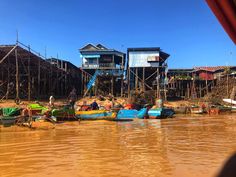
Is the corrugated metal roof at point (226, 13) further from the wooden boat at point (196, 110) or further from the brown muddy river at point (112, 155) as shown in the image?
the wooden boat at point (196, 110)

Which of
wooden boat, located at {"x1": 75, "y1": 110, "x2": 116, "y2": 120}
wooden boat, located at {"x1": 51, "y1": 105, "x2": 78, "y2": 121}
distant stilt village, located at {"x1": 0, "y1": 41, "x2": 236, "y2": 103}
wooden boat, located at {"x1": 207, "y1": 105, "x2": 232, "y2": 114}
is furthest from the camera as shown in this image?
distant stilt village, located at {"x1": 0, "y1": 41, "x2": 236, "y2": 103}

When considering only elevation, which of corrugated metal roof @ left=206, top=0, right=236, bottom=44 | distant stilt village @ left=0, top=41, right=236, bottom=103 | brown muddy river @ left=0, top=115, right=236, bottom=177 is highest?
distant stilt village @ left=0, top=41, right=236, bottom=103

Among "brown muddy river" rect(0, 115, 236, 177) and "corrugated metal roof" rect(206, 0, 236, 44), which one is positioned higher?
"corrugated metal roof" rect(206, 0, 236, 44)

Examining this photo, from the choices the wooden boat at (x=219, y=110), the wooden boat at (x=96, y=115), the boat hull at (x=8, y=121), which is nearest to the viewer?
the boat hull at (x=8, y=121)

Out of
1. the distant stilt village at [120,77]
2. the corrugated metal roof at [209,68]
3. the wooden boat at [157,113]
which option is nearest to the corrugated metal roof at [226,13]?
the wooden boat at [157,113]

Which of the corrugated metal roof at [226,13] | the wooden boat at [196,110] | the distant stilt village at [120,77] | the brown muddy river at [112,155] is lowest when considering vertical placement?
the brown muddy river at [112,155]

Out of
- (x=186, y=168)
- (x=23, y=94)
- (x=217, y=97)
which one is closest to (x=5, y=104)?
(x=23, y=94)

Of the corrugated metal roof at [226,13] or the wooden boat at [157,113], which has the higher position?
the corrugated metal roof at [226,13]

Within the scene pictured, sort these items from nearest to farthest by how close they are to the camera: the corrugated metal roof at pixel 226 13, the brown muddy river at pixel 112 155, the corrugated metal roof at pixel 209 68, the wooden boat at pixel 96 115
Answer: the corrugated metal roof at pixel 226 13 → the brown muddy river at pixel 112 155 → the wooden boat at pixel 96 115 → the corrugated metal roof at pixel 209 68

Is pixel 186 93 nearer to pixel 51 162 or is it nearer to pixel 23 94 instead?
pixel 23 94

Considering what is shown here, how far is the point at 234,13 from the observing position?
1.93m

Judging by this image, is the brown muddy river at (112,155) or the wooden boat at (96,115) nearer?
the brown muddy river at (112,155)

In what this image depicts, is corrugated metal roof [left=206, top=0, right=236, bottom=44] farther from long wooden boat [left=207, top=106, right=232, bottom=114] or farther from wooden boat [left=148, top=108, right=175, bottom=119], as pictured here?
long wooden boat [left=207, top=106, right=232, bottom=114]

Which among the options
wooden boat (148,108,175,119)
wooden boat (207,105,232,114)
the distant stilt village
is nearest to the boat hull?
wooden boat (148,108,175,119)
